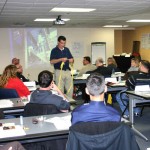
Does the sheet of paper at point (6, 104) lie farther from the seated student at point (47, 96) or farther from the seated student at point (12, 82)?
the seated student at point (12, 82)

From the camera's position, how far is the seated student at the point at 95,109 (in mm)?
2266

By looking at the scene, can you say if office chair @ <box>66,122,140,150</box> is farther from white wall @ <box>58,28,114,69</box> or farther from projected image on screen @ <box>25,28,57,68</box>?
white wall @ <box>58,28,114,69</box>

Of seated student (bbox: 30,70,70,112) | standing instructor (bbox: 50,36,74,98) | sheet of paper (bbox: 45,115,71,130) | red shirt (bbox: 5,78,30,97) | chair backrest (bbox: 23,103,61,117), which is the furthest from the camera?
standing instructor (bbox: 50,36,74,98)

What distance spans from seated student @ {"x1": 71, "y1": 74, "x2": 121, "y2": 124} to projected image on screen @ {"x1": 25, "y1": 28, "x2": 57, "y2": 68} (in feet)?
30.0

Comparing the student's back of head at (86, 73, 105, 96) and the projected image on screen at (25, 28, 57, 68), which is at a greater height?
the projected image on screen at (25, 28, 57, 68)

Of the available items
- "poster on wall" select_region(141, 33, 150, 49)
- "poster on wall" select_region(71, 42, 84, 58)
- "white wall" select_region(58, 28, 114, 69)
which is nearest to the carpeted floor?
"poster on wall" select_region(71, 42, 84, 58)

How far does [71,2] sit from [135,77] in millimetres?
1978

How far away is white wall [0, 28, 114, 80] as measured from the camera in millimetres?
11172

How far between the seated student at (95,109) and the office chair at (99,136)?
246mm

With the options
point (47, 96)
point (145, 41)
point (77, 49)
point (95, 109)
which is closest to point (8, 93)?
point (47, 96)

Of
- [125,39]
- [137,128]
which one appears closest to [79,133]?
[137,128]

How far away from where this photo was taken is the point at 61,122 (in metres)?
2.80

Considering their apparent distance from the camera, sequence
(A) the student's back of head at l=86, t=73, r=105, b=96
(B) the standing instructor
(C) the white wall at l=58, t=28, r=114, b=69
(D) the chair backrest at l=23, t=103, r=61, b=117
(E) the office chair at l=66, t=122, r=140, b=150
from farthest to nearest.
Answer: (C) the white wall at l=58, t=28, r=114, b=69
(B) the standing instructor
(D) the chair backrest at l=23, t=103, r=61, b=117
(A) the student's back of head at l=86, t=73, r=105, b=96
(E) the office chair at l=66, t=122, r=140, b=150

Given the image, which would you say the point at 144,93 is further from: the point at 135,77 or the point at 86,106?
the point at 86,106
